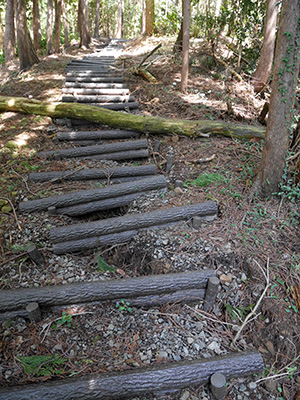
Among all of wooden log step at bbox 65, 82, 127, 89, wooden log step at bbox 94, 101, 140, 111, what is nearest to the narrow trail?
wooden log step at bbox 94, 101, 140, 111

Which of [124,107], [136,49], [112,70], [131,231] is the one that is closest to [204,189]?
[131,231]

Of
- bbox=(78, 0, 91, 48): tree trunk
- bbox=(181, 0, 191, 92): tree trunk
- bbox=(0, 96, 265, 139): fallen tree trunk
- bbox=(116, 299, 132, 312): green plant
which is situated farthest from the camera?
bbox=(78, 0, 91, 48): tree trunk

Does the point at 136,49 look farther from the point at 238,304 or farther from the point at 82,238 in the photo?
the point at 238,304

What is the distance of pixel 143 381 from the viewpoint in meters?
2.71

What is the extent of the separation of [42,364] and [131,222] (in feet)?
6.96

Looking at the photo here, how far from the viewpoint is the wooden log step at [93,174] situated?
17.6 feet

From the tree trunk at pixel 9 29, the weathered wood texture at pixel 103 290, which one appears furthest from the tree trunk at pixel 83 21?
the weathered wood texture at pixel 103 290

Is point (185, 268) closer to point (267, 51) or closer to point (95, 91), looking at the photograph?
point (95, 91)

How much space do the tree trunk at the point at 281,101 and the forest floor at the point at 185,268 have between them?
1.10ft

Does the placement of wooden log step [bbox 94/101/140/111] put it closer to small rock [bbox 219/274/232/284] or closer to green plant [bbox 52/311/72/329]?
small rock [bbox 219/274/232/284]

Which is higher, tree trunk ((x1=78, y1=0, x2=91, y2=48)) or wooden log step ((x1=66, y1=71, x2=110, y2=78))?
tree trunk ((x1=78, y1=0, x2=91, y2=48))

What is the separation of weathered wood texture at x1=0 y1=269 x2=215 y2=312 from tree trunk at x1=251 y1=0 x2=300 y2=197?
1887 millimetres

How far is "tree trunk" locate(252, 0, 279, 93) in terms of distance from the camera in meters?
7.45

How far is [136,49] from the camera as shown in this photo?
14188 mm
